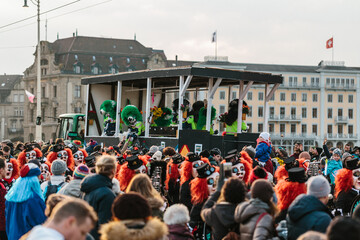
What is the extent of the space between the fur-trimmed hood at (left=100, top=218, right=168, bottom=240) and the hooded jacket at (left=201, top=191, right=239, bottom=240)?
1583 millimetres

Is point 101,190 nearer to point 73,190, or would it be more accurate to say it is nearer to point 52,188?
point 73,190

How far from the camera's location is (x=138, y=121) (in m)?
22.6

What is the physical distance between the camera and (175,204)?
22.9 ft

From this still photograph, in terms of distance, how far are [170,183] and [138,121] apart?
11.5 meters

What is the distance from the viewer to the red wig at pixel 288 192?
741 cm

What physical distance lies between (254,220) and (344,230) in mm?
2090

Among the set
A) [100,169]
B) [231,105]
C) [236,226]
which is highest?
[231,105]

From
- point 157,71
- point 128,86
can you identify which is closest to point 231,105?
point 157,71

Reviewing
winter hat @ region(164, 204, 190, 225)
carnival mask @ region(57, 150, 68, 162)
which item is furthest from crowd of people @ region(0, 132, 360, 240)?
carnival mask @ region(57, 150, 68, 162)

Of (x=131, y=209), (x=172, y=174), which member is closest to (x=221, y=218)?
(x=131, y=209)

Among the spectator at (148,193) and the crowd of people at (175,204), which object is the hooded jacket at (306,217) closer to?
the crowd of people at (175,204)

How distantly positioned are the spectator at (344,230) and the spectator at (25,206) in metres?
4.94

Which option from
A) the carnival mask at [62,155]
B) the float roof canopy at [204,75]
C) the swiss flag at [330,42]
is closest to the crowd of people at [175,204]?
the carnival mask at [62,155]

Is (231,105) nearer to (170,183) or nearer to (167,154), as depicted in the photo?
(167,154)
